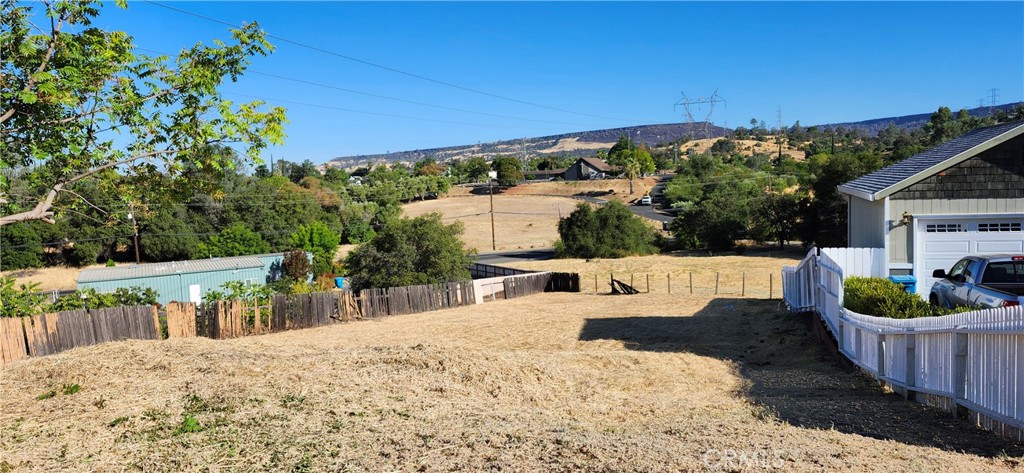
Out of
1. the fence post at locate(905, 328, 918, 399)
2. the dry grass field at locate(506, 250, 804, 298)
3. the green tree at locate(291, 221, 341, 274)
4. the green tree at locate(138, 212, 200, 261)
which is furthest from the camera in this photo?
the green tree at locate(138, 212, 200, 261)

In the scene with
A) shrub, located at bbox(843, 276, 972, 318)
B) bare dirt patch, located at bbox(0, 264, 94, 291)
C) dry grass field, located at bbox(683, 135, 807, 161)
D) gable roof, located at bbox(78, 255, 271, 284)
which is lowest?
bare dirt patch, located at bbox(0, 264, 94, 291)

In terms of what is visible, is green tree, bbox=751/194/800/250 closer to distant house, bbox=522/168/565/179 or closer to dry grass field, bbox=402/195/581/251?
dry grass field, bbox=402/195/581/251

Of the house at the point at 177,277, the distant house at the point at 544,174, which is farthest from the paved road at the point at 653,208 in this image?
the house at the point at 177,277

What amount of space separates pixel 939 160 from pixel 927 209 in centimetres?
107

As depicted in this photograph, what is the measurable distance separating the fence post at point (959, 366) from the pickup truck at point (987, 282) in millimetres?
3177

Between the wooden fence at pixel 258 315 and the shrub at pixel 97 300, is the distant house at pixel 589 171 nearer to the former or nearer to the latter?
the wooden fence at pixel 258 315

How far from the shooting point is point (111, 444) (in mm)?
6957

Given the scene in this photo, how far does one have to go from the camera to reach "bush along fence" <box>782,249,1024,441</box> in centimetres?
622

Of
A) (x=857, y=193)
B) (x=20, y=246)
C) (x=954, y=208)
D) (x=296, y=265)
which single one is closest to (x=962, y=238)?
(x=954, y=208)

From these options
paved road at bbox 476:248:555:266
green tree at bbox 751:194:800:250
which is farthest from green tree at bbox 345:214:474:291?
green tree at bbox 751:194:800:250

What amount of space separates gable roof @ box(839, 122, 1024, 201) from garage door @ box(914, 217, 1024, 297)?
904mm

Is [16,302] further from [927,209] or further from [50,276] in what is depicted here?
[50,276]

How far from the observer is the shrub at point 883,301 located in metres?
10.0

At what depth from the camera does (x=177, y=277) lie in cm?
3538
